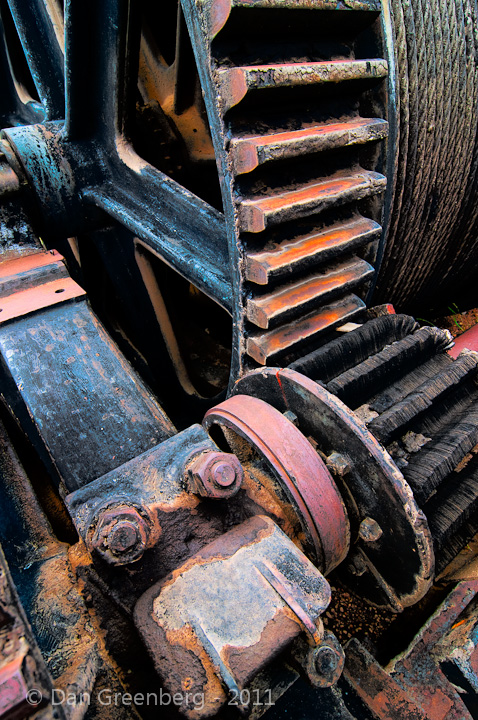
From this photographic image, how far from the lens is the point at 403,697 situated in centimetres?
108

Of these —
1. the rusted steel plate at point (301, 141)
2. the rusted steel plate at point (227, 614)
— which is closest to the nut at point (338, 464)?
the rusted steel plate at point (227, 614)

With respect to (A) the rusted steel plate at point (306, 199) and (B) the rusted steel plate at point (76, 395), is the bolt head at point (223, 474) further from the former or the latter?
(A) the rusted steel plate at point (306, 199)

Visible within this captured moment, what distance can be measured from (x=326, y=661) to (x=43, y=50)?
100 inches

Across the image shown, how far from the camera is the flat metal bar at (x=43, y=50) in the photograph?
2107 millimetres

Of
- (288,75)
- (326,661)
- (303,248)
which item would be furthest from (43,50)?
(326,661)

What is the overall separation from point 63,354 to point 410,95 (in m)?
1.27

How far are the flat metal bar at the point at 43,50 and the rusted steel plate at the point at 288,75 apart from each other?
4.59ft

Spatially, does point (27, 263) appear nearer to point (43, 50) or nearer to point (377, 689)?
point (43, 50)

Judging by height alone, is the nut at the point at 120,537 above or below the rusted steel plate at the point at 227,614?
above

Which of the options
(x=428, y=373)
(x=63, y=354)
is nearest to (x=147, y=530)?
(x=63, y=354)

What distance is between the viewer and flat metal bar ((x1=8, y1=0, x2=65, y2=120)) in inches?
83.0

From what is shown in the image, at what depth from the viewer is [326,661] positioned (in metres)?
0.88

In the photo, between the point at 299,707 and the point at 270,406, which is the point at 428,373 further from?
the point at 299,707

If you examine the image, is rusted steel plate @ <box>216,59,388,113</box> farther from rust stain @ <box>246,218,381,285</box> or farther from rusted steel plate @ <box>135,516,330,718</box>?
rusted steel plate @ <box>135,516,330,718</box>
